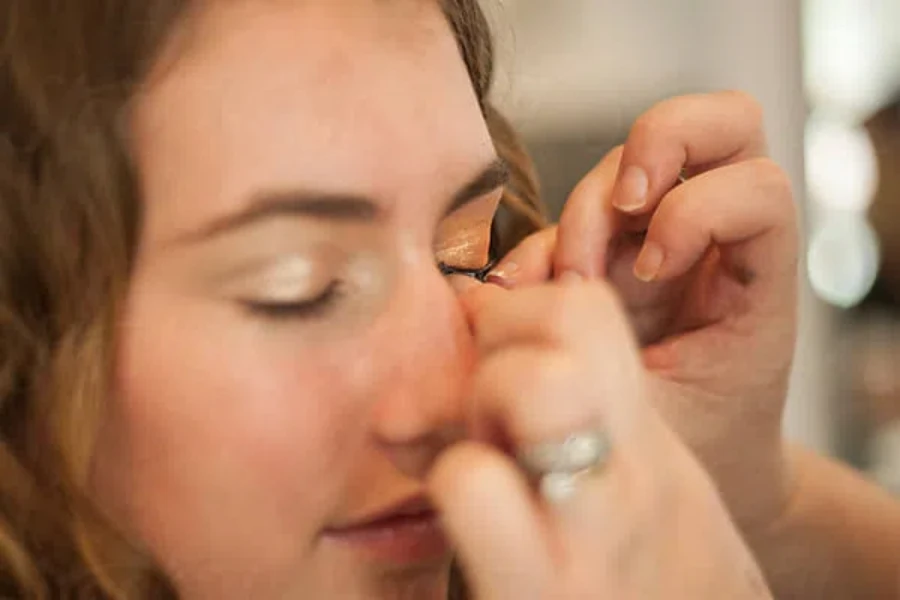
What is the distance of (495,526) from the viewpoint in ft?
0.87

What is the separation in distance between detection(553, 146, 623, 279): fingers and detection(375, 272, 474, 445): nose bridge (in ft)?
Answer: 0.30

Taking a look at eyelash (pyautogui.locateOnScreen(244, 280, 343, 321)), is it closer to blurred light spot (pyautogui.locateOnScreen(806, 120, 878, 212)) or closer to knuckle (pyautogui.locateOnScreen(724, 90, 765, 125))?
knuckle (pyautogui.locateOnScreen(724, 90, 765, 125))

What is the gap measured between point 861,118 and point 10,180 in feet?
2.92

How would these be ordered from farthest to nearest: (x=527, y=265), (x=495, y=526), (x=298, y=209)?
(x=527, y=265)
(x=298, y=209)
(x=495, y=526)

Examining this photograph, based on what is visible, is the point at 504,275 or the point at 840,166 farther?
the point at 840,166

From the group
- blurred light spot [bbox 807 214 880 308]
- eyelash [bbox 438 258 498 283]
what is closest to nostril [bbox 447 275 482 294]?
eyelash [bbox 438 258 498 283]

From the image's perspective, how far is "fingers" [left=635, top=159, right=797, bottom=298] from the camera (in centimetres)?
44

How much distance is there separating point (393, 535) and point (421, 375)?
0.24ft

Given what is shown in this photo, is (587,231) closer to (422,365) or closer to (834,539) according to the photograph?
(422,365)

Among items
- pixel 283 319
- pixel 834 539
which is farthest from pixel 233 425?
pixel 834 539

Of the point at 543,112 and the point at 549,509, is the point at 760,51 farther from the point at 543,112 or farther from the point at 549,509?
the point at 549,509

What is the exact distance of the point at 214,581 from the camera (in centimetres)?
40

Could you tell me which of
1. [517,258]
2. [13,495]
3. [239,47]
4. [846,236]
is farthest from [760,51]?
[13,495]

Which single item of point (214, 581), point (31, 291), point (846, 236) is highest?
point (31, 291)
